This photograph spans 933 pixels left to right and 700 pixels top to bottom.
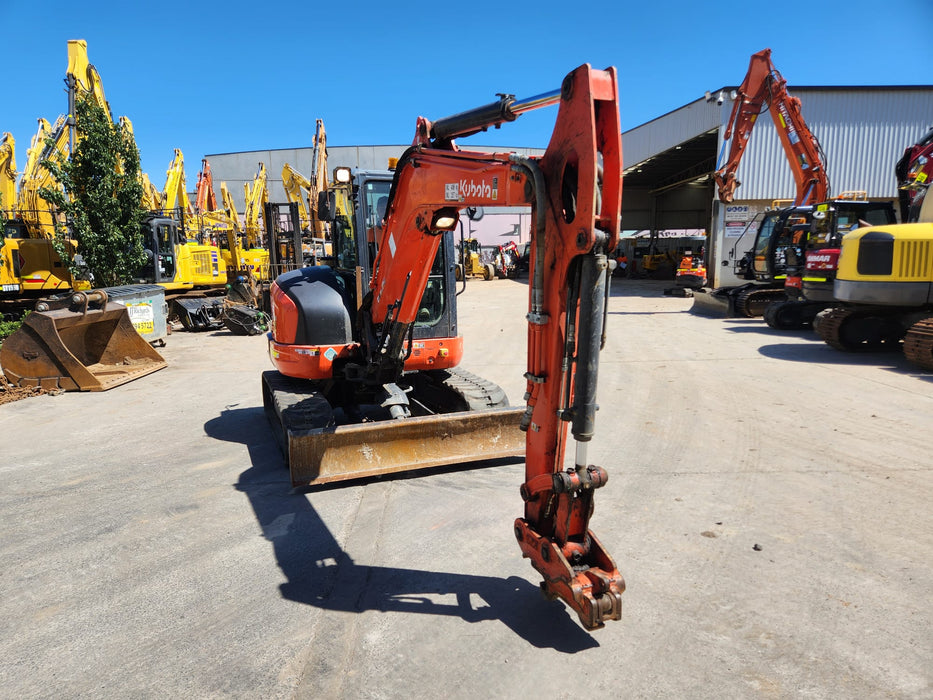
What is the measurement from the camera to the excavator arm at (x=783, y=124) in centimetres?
1446

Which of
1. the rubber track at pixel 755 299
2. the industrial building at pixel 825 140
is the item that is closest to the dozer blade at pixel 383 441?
the rubber track at pixel 755 299

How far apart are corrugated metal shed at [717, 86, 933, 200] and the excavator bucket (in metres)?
18.8

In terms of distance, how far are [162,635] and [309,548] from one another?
976mm

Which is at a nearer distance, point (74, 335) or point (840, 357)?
point (74, 335)

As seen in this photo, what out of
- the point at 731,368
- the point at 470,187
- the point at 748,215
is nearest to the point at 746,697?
the point at 470,187

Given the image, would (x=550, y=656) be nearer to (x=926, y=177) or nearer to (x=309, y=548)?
(x=309, y=548)

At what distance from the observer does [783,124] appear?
15.0 meters

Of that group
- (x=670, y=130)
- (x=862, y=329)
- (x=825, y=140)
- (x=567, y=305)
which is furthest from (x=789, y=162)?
(x=567, y=305)

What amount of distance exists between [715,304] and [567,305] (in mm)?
14213

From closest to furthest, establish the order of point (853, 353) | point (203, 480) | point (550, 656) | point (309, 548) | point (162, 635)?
1. point (550, 656)
2. point (162, 635)
3. point (309, 548)
4. point (203, 480)
5. point (853, 353)

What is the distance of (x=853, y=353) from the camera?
382 inches

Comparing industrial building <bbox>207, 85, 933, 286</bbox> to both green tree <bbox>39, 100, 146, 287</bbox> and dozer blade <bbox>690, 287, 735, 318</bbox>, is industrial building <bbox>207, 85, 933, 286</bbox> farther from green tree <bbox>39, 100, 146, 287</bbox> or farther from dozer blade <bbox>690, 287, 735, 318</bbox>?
green tree <bbox>39, 100, 146, 287</bbox>

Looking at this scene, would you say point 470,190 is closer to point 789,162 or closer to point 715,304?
point 715,304

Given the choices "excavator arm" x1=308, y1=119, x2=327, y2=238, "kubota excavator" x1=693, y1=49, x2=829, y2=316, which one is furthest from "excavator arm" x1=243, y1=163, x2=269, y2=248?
"kubota excavator" x1=693, y1=49, x2=829, y2=316
